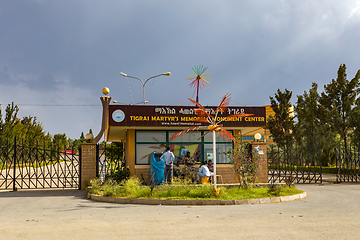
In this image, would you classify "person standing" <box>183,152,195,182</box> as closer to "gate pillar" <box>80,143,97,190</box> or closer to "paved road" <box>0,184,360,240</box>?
"gate pillar" <box>80,143,97,190</box>

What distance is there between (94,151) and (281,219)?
38.0ft

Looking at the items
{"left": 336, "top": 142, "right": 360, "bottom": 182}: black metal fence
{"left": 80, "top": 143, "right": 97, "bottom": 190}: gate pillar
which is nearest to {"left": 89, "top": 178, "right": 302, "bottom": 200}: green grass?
{"left": 80, "top": 143, "right": 97, "bottom": 190}: gate pillar

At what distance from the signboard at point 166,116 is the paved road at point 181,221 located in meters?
6.08

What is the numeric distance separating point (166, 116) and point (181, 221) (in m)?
9.63

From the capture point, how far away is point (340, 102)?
35281mm

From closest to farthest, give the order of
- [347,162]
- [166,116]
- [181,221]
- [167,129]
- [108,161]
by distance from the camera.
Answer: [181,221] < [166,116] < [167,129] < [108,161] < [347,162]

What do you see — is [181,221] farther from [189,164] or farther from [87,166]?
[87,166]

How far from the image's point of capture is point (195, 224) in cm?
774

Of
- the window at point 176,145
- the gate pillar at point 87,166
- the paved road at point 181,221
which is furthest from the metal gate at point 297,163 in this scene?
the gate pillar at point 87,166

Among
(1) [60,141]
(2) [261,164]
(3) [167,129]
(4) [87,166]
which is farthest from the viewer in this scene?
(1) [60,141]

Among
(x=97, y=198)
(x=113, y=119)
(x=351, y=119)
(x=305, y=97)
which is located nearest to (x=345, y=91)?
(x=351, y=119)

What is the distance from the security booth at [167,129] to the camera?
1695cm

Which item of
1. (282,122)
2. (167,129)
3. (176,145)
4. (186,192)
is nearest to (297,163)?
(176,145)

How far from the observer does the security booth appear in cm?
1695
